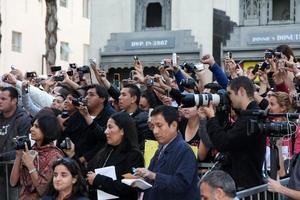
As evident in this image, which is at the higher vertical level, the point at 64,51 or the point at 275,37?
the point at 64,51

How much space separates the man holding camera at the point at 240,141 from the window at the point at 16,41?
88.3ft

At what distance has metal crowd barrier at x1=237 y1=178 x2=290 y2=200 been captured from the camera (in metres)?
5.07

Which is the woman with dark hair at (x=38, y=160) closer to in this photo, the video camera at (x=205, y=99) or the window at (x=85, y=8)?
the video camera at (x=205, y=99)

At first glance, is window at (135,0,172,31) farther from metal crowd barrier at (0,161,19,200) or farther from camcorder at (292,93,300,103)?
camcorder at (292,93,300,103)

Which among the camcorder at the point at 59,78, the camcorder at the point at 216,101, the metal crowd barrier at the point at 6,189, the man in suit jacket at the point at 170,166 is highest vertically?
the camcorder at the point at 59,78

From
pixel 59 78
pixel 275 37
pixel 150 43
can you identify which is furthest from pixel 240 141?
pixel 150 43

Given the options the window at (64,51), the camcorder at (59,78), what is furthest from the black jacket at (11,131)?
the window at (64,51)

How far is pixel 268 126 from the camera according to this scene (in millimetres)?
5008

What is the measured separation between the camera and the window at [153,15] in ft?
79.7

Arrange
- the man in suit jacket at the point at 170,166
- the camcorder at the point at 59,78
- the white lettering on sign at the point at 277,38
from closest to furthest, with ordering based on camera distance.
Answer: the man in suit jacket at the point at 170,166
the camcorder at the point at 59,78
the white lettering on sign at the point at 277,38

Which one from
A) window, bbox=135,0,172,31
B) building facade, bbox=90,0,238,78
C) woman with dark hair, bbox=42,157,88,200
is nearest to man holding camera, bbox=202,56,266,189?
woman with dark hair, bbox=42,157,88,200

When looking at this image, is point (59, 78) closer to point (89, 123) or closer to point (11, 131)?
point (11, 131)

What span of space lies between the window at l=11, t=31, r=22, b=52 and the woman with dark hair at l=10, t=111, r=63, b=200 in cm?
2559

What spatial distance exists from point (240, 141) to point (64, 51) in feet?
99.8
